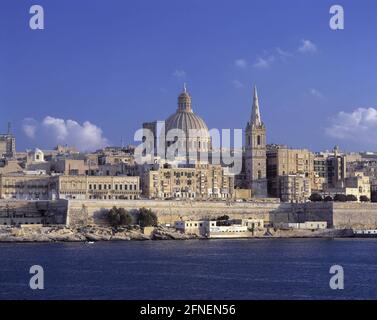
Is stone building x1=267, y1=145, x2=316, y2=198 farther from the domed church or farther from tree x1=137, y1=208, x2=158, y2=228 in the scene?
tree x1=137, y1=208, x2=158, y2=228

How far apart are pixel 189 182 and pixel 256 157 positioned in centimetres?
695

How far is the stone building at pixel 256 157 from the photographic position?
56266 mm

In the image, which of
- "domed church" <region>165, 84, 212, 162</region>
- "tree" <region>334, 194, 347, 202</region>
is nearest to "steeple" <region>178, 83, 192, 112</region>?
"domed church" <region>165, 84, 212, 162</region>

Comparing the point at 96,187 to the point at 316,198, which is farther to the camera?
the point at 316,198

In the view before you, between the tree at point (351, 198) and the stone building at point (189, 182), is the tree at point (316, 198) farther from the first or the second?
the stone building at point (189, 182)

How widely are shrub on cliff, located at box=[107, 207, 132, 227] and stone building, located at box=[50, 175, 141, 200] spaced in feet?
11.8

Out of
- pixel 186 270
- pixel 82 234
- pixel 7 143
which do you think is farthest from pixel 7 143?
pixel 186 270

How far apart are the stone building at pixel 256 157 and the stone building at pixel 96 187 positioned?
935cm

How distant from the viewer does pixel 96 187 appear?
48.4m

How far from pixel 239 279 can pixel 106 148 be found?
44.9m

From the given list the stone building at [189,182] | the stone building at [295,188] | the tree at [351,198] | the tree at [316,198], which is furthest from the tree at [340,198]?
the stone building at [189,182]

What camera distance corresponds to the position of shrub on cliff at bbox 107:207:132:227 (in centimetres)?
4291

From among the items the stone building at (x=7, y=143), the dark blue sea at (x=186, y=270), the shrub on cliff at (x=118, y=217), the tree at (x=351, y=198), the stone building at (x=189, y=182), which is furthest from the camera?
the stone building at (x=7, y=143)

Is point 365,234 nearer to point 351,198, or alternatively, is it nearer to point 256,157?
point 351,198
